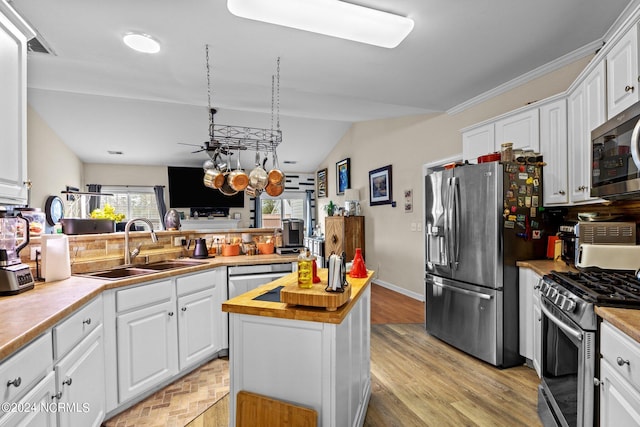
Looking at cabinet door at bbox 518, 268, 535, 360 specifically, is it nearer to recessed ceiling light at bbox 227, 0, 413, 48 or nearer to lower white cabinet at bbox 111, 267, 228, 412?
recessed ceiling light at bbox 227, 0, 413, 48

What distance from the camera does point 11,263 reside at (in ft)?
5.43

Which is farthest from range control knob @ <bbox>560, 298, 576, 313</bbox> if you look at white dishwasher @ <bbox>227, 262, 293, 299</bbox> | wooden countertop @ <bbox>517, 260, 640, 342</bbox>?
white dishwasher @ <bbox>227, 262, 293, 299</bbox>

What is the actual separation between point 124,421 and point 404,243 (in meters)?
3.92

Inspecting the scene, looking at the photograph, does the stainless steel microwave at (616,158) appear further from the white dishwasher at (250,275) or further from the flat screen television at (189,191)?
the flat screen television at (189,191)

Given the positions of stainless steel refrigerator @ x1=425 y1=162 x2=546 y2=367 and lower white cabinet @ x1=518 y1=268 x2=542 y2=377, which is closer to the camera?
lower white cabinet @ x1=518 y1=268 x2=542 y2=377

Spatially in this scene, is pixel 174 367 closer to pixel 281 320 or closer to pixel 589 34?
→ pixel 281 320

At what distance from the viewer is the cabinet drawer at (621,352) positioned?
42.2 inches

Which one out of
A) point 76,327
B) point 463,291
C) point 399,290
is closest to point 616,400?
point 463,291

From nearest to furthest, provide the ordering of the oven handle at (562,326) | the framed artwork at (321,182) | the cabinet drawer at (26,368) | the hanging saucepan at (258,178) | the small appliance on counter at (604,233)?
1. the cabinet drawer at (26,368)
2. the oven handle at (562,326)
3. the small appliance on counter at (604,233)
4. the hanging saucepan at (258,178)
5. the framed artwork at (321,182)

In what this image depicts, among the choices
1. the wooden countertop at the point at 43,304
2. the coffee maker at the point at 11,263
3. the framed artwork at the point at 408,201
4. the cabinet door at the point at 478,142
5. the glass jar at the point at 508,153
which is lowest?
the wooden countertop at the point at 43,304

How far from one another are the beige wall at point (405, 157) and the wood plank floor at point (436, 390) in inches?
69.2

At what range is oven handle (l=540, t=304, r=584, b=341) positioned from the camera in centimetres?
144

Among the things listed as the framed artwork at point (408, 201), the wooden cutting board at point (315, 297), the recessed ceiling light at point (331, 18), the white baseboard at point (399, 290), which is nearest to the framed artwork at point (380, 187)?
the framed artwork at point (408, 201)

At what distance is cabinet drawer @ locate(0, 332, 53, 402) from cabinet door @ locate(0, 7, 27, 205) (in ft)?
2.46
